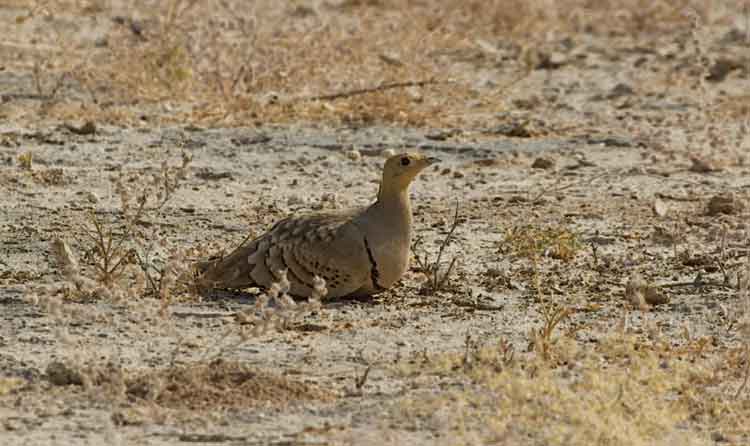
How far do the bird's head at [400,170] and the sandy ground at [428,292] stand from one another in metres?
0.44

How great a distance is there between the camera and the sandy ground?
5.23m

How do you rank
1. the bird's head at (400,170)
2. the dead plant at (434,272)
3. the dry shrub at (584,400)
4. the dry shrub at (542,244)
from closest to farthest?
the dry shrub at (584,400) → the bird's head at (400,170) → the dead plant at (434,272) → the dry shrub at (542,244)

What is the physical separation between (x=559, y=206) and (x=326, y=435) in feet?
12.1

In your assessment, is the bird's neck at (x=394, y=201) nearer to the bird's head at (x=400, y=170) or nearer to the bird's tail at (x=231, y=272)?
the bird's head at (x=400, y=170)

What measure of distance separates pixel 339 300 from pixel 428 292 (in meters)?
0.39

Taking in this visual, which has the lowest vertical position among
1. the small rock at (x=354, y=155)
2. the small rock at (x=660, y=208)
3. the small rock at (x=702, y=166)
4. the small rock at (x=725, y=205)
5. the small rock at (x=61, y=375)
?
the small rock at (x=61, y=375)

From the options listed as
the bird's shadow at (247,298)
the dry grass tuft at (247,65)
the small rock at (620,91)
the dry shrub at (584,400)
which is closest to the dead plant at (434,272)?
the bird's shadow at (247,298)

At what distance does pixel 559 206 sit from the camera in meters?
8.55

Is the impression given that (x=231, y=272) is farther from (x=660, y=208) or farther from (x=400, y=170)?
(x=660, y=208)

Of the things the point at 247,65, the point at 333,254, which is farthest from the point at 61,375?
the point at 247,65

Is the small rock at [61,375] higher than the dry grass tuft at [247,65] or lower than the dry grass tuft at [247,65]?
lower

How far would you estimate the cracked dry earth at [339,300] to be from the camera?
17.1 ft

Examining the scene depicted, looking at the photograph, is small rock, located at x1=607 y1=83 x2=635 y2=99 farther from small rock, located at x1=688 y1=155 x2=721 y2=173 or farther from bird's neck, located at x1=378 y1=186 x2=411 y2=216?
bird's neck, located at x1=378 y1=186 x2=411 y2=216

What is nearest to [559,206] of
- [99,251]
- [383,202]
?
[383,202]
